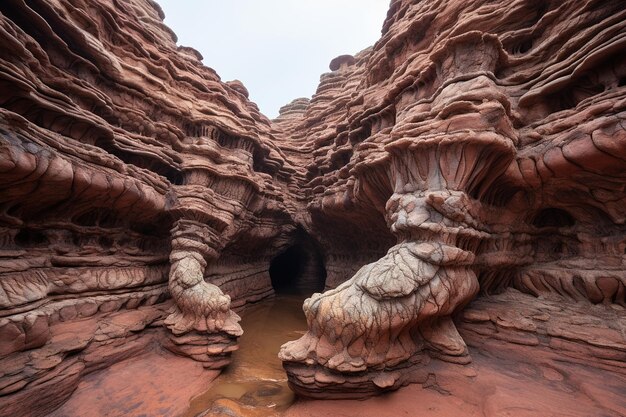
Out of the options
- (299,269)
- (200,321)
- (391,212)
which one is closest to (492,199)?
(391,212)

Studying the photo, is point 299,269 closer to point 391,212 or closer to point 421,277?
point 391,212

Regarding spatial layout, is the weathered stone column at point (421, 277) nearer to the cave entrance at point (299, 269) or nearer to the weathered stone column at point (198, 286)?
the weathered stone column at point (198, 286)

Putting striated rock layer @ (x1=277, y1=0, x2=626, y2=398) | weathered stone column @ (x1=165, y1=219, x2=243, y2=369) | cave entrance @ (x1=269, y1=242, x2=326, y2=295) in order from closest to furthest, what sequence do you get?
striated rock layer @ (x1=277, y1=0, x2=626, y2=398) < weathered stone column @ (x1=165, y1=219, x2=243, y2=369) < cave entrance @ (x1=269, y1=242, x2=326, y2=295)

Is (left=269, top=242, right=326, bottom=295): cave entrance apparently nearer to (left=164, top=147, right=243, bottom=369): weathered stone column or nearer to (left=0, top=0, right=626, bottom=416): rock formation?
(left=164, top=147, right=243, bottom=369): weathered stone column

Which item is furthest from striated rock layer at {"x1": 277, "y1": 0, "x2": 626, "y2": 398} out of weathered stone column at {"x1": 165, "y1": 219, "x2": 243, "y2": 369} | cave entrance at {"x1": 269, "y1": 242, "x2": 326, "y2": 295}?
cave entrance at {"x1": 269, "y1": 242, "x2": 326, "y2": 295}

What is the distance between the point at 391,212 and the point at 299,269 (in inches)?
575

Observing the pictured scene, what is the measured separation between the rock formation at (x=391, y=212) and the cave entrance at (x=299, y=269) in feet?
35.0

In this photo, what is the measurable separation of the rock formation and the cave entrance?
10679mm

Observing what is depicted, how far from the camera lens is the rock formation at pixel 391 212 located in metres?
3.50

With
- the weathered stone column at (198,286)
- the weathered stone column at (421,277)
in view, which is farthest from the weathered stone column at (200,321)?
the weathered stone column at (421,277)

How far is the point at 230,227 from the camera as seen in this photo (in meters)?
8.42

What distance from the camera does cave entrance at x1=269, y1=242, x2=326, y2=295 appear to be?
1738cm

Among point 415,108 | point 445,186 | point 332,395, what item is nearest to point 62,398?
point 332,395

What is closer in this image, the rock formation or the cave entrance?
the rock formation
